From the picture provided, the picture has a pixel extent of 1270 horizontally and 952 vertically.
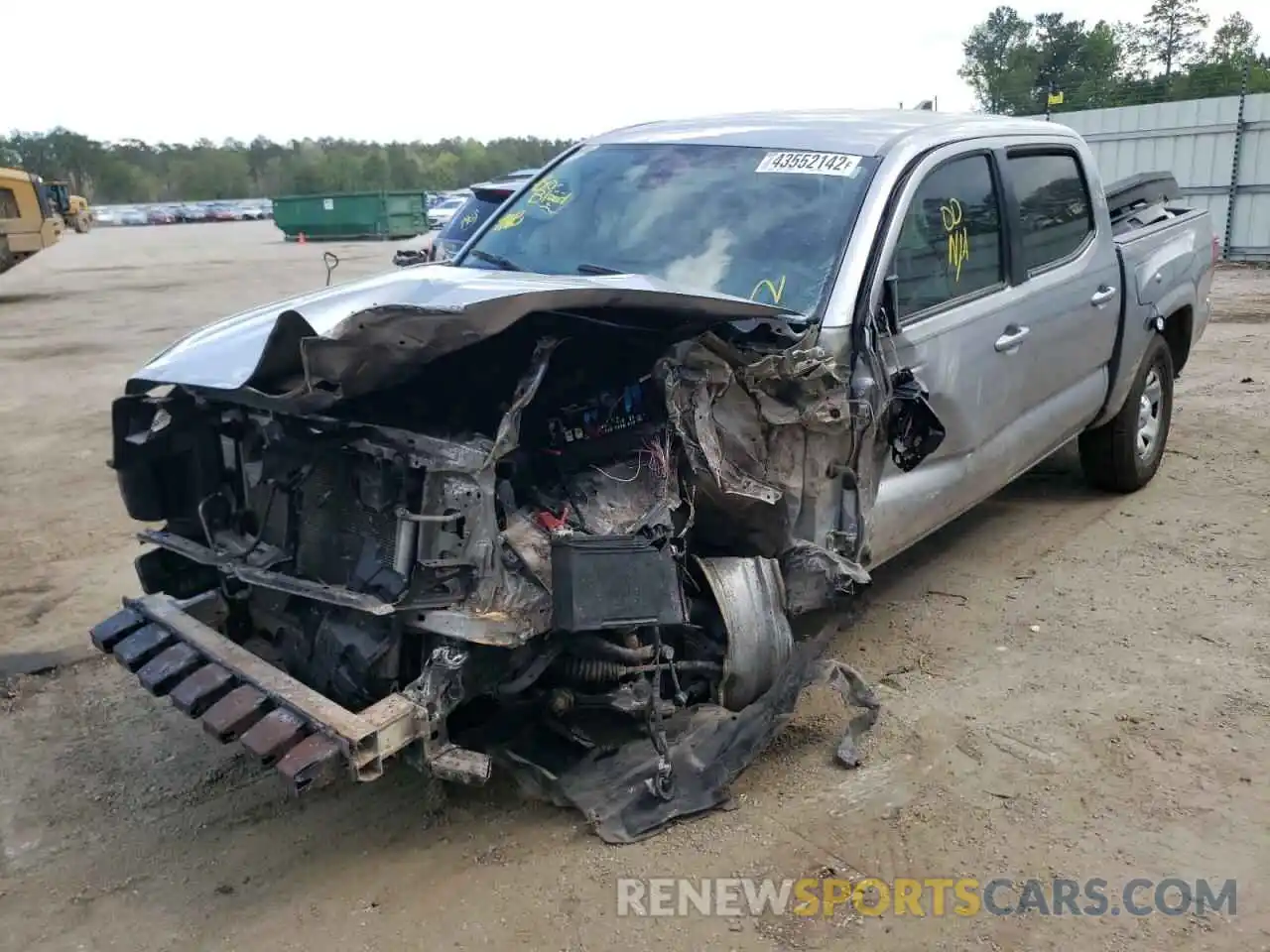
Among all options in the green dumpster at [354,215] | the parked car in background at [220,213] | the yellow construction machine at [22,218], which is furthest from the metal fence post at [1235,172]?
the parked car in background at [220,213]

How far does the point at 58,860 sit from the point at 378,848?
3.01ft

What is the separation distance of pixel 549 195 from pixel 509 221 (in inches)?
7.9

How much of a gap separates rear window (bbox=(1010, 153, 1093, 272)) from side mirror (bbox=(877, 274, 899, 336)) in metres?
1.24

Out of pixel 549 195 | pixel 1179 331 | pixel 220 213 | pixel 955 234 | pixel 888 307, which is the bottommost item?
pixel 220 213

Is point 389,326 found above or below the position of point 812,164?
below

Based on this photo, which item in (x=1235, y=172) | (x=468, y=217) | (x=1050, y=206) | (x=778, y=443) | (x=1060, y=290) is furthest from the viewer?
(x=1235, y=172)

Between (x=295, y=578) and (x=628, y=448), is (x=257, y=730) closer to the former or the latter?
(x=295, y=578)

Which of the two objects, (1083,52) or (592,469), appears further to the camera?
(1083,52)

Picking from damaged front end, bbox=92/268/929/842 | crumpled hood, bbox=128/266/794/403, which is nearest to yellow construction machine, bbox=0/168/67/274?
damaged front end, bbox=92/268/929/842

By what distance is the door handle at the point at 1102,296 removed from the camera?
16.7 ft

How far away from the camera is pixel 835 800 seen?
3.22 meters

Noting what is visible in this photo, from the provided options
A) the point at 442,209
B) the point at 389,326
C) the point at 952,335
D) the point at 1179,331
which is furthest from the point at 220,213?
the point at 389,326

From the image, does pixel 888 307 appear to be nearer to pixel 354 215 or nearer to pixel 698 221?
pixel 698 221

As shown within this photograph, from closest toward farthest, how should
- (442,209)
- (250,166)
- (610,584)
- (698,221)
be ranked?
(610,584)
(698,221)
(442,209)
(250,166)
